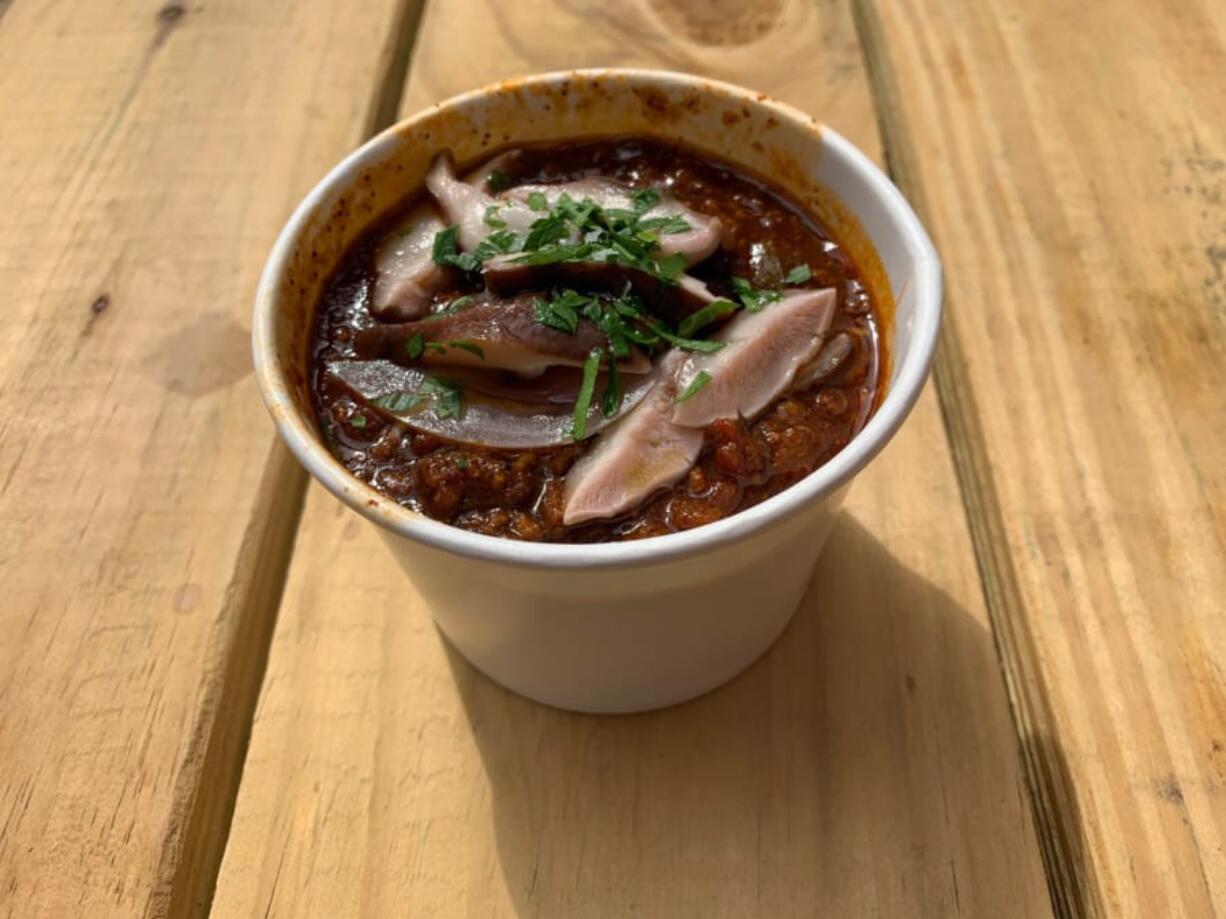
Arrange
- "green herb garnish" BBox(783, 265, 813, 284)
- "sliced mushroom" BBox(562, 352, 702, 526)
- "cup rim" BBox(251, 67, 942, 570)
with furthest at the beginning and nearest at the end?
"green herb garnish" BBox(783, 265, 813, 284), "sliced mushroom" BBox(562, 352, 702, 526), "cup rim" BBox(251, 67, 942, 570)

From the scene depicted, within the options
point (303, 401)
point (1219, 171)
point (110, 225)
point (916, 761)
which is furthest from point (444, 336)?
point (1219, 171)

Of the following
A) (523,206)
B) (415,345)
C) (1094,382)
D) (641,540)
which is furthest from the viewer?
(1094,382)

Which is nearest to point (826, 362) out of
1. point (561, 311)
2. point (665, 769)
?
point (561, 311)

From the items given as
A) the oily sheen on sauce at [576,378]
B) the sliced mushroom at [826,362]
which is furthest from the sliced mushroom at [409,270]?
the sliced mushroom at [826,362]

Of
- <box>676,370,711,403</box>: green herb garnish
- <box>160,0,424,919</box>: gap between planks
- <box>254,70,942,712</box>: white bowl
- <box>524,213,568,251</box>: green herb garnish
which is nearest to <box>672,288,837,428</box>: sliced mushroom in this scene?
<box>676,370,711,403</box>: green herb garnish

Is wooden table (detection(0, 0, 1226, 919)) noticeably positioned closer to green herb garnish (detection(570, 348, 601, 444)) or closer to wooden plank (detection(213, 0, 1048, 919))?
wooden plank (detection(213, 0, 1048, 919))

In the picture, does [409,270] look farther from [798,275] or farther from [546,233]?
[798,275]

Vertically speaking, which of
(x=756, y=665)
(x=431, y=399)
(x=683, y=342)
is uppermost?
(x=683, y=342)

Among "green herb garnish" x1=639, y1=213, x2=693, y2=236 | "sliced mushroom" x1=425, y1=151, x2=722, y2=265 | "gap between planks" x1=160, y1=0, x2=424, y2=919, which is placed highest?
"green herb garnish" x1=639, y1=213, x2=693, y2=236

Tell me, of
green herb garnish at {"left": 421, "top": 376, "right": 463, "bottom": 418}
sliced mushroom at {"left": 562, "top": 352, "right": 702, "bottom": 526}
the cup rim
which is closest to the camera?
the cup rim
